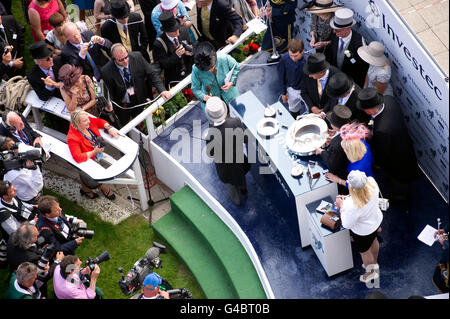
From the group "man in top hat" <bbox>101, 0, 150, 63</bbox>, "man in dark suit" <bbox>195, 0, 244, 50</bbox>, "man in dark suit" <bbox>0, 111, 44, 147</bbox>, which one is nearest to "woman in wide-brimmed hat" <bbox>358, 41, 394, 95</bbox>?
"man in dark suit" <bbox>195, 0, 244, 50</bbox>

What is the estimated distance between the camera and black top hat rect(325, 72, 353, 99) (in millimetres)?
7434

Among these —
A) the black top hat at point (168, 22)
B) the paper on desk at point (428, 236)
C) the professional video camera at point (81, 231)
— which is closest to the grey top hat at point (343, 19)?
the black top hat at point (168, 22)

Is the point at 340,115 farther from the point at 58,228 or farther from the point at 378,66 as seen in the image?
the point at 58,228

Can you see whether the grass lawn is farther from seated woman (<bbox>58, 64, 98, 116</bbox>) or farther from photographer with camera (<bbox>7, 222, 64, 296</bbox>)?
seated woman (<bbox>58, 64, 98, 116</bbox>)

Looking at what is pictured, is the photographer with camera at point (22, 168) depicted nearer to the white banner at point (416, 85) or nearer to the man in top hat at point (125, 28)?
the man in top hat at point (125, 28)

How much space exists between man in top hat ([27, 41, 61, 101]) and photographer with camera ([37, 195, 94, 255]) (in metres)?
1.87

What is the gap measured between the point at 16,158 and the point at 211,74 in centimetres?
264

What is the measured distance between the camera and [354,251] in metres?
7.50

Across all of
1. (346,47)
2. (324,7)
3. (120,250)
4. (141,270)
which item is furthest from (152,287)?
(324,7)

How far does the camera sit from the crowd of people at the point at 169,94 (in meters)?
7.03

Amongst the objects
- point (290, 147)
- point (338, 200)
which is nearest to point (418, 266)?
point (338, 200)

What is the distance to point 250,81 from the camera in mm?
9484
